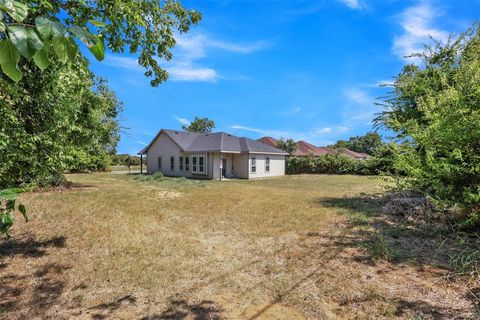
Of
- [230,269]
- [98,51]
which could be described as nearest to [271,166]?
[230,269]

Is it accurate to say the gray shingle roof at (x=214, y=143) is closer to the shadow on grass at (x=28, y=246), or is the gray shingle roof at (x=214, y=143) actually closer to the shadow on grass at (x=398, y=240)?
the shadow on grass at (x=398, y=240)

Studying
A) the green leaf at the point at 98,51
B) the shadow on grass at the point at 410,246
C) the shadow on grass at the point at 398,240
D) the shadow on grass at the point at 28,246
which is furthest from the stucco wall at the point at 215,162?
the green leaf at the point at 98,51

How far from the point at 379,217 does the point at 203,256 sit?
17.9 feet

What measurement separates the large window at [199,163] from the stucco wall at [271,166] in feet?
12.6

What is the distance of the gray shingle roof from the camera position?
79.4 ft

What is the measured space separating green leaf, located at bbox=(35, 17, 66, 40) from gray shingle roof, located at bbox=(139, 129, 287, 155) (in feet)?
71.7

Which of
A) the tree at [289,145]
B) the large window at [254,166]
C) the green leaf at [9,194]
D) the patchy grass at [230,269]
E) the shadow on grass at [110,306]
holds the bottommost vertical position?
the shadow on grass at [110,306]

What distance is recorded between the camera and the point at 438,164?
453cm

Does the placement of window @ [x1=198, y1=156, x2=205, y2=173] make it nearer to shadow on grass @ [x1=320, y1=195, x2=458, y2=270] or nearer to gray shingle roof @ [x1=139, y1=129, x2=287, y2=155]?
gray shingle roof @ [x1=139, y1=129, x2=287, y2=155]

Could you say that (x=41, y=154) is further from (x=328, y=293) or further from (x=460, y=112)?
(x=460, y=112)

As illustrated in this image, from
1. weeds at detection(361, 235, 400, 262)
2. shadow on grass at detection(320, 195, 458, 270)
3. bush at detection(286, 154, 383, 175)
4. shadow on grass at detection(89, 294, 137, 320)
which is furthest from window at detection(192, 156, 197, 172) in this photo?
shadow on grass at detection(89, 294, 137, 320)

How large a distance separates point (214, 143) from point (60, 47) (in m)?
23.9

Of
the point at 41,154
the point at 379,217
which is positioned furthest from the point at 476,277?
Answer: the point at 41,154

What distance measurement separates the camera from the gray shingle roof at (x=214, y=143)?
24.2 m
